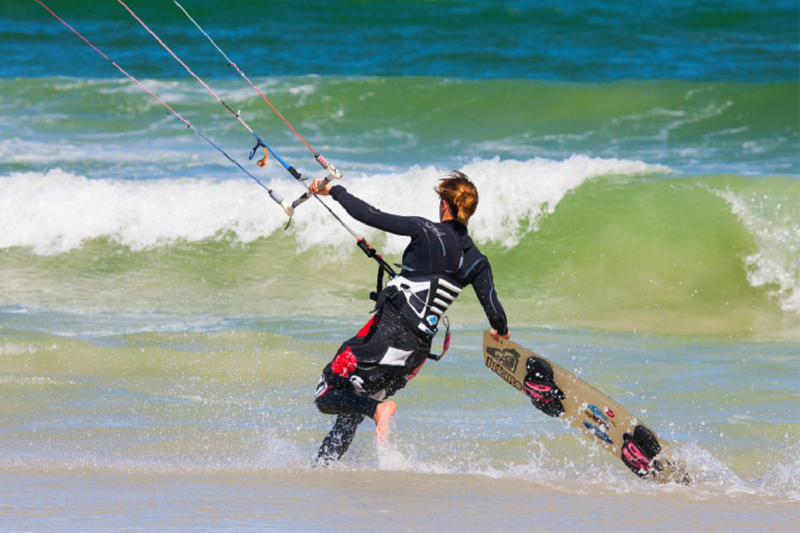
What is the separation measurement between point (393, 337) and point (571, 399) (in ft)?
3.50

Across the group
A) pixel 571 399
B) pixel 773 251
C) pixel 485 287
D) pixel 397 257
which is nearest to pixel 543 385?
pixel 571 399

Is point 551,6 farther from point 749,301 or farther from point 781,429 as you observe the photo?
point 781,429

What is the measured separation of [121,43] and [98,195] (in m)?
8.32

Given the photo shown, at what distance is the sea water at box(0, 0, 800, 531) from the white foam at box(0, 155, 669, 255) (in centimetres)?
4

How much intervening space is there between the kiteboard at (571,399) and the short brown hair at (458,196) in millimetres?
819

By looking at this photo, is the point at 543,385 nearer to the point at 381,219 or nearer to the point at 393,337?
the point at 393,337

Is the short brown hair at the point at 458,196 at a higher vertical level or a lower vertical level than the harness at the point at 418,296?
higher

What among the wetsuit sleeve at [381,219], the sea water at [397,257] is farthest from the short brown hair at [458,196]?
the sea water at [397,257]

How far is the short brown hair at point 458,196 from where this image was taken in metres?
4.02

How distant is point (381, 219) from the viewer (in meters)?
3.87

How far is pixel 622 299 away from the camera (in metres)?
8.91

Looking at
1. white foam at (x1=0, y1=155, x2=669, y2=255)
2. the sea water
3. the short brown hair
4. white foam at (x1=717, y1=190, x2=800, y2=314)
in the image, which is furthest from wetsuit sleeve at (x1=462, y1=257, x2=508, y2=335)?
white foam at (x1=0, y1=155, x2=669, y2=255)

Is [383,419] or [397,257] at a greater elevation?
[397,257]

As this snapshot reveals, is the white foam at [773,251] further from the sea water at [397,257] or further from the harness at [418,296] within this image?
the harness at [418,296]
